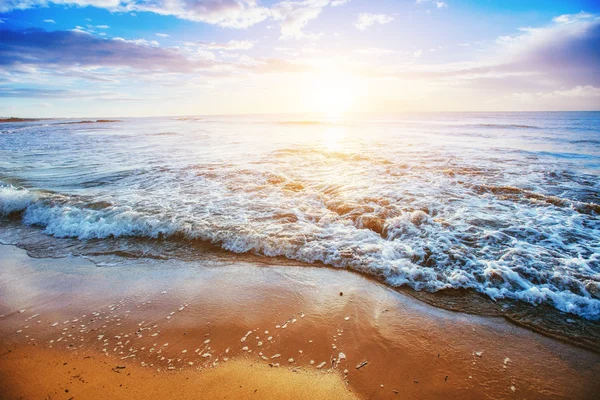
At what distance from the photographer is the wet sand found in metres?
3.08

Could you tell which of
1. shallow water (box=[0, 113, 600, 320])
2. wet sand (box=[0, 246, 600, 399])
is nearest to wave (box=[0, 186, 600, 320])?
shallow water (box=[0, 113, 600, 320])

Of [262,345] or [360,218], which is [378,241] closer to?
[360,218]

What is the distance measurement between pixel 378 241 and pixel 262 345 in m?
3.59

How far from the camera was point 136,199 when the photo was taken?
29.9ft

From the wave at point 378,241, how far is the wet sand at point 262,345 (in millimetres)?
752

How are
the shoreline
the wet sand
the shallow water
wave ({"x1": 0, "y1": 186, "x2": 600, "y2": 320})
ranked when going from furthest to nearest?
the shallow water
wave ({"x1": 0, "y1": 186, "x2": 600, "y2": 320})
the shoreline
the wet sand

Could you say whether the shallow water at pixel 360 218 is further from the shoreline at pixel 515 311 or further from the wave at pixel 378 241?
the shoreline at pixel 515 311

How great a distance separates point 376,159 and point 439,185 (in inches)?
227

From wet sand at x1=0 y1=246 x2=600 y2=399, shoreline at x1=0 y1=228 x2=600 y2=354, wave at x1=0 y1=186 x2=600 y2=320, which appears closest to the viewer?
wet sand at x1=0 y1=246 x2=600 y2=399

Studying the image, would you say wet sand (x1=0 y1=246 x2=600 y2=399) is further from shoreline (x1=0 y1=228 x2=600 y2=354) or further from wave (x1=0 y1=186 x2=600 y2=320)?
wave (x1=0 y1=186 x2=600 y2=320)

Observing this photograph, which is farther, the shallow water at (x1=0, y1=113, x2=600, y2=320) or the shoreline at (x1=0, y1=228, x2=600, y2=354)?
the shallow water at (x1=0, y1=113, x2=600, y2=320)

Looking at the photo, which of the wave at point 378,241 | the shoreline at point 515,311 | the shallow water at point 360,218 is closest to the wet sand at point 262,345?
the shoreline at point 515,311

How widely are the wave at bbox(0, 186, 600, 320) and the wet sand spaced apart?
0.75 m

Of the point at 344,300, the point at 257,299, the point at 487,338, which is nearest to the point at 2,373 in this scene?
the point at 257,299
